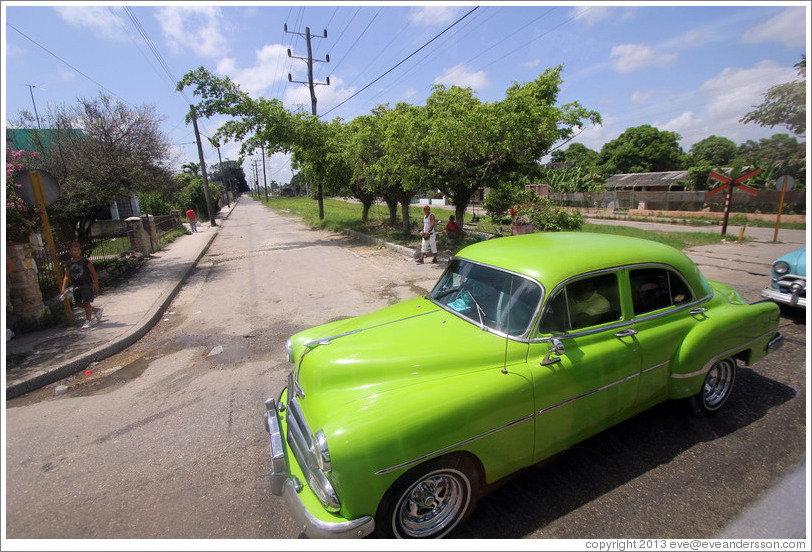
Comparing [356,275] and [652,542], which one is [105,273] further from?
[652,542]

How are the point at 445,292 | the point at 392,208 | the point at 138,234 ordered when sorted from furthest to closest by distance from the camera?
the point at 392,208 < the point at 138,234 < the point at 445,292

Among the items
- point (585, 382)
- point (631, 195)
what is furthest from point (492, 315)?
point (631, 195)

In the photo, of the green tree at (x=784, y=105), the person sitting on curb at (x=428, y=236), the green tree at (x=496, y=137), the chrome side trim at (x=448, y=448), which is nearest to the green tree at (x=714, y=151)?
the green tree at (x=784, y=105)

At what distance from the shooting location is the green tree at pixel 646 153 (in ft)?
176

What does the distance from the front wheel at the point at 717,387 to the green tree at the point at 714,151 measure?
2398 inches

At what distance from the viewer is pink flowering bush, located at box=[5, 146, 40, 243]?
6457mm

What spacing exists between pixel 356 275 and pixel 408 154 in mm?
4380

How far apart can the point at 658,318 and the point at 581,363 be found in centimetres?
96

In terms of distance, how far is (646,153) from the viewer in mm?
53906

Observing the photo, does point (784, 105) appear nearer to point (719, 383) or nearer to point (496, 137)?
point (496, 137)

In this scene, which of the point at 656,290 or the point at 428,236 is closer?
the point at 656,290

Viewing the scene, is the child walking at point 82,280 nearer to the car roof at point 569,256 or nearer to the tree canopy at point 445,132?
the car roof at point 569,256

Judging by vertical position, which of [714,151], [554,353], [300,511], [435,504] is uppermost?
[714,151]

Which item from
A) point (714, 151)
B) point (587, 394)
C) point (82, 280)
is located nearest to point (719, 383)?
point (587, 394)
